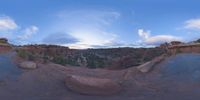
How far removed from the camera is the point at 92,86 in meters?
16.3

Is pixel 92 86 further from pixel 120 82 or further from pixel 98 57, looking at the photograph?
pixel 98 57

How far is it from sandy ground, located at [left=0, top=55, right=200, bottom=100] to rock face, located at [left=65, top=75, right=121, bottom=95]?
Result: 0.90ft

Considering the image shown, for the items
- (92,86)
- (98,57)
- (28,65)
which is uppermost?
(28,65)

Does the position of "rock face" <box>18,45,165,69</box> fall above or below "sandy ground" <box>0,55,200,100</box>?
above

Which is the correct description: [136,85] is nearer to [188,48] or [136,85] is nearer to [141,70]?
[141,70]

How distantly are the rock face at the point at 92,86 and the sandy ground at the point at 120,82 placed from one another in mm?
275

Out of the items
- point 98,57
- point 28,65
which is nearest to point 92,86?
point 28,65

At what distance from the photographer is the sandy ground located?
15688 millimetres

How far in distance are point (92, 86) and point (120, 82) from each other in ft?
5.84

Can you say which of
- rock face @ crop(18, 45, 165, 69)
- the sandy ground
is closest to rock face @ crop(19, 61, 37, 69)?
the sandy ground

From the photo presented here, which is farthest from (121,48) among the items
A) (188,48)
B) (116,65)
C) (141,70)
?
(141,70)

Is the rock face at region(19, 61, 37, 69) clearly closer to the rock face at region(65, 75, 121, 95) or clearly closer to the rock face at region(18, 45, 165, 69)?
the rock face at region(65, 75, 121, 95)

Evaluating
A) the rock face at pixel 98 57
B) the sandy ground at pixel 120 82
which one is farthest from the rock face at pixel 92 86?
the rock face at pixel 98 57

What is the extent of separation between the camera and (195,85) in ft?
55.7
